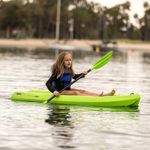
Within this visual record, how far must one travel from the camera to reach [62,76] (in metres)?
15.7

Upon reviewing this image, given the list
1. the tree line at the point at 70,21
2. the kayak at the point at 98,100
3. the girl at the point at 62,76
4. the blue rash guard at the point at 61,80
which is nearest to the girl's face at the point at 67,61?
the girl at the point at 62,76

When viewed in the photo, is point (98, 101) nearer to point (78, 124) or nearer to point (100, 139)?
point (78, 124)

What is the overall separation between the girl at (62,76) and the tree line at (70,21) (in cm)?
7999

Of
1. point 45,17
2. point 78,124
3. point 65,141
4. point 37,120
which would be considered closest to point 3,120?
point 37,120

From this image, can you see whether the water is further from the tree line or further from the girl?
the tree line

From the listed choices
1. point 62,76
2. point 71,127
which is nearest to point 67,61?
point 62,76

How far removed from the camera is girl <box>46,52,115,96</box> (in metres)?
15.4

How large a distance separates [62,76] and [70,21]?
295 ft

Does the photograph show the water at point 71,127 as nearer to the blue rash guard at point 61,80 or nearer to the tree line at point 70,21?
the blue rash guard at point 61,80

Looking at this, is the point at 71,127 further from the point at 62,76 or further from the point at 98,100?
the point at 62,76

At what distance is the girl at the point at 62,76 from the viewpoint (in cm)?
1538

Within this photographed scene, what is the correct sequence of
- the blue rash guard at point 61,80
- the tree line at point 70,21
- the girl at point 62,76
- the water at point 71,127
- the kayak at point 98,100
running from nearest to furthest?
1. the water at point 71,127
2. the kayak at point 98,100
3. the girl at point 62,76
4. the blue rash guard at point 61,80
5. the tree line at point 70,21

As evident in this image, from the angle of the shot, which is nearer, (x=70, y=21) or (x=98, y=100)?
(x=98, y=100)

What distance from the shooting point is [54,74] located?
51.2ft
